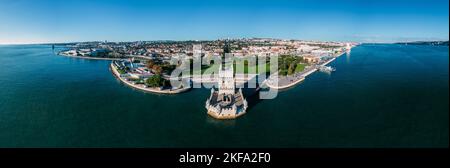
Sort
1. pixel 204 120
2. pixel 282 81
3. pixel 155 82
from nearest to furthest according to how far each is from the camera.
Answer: pixel 204 120
pixel 155 82
pixel 282 81

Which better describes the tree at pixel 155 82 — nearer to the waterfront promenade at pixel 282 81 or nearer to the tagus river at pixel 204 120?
the tagus river at pixel 204 120

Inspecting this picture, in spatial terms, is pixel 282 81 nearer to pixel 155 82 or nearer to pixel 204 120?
pixel 155 82

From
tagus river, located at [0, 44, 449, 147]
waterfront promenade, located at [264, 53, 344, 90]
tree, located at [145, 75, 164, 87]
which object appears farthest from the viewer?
waterfront promenade, located at [264, 53, 344, 90]

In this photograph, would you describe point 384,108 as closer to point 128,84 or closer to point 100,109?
point 100,109

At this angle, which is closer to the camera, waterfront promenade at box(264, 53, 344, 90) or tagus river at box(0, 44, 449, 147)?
tagus river at box(0, 44, 449, 147)

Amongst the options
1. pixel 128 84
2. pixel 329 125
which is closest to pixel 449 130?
pixel 329 125

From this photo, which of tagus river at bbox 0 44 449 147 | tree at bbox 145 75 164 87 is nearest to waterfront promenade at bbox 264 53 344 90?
tagus river at bbox 0 44 449 147

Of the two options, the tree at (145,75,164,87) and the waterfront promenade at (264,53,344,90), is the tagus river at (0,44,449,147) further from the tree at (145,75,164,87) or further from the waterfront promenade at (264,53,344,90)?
the waterfront promenade at (264,53,344,90)

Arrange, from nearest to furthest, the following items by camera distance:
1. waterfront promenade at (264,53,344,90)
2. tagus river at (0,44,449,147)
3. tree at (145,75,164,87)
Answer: tagus river at (0,44,449,147), tree at (145,75,164,87), waterfront promenade at (264,53,344,90)

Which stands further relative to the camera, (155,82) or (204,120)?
(155,82)

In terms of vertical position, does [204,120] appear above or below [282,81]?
below

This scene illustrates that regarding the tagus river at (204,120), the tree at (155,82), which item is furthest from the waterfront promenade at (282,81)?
the tree at (155,82)

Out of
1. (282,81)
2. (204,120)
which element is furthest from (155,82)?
(282,81)
